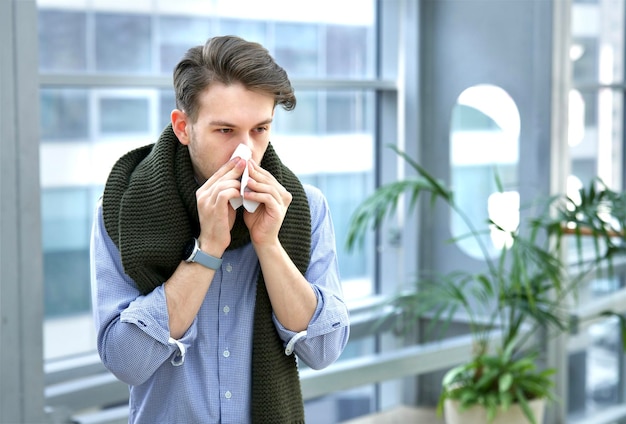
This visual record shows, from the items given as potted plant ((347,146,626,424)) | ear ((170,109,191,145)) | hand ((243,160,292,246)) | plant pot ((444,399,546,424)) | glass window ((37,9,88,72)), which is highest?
glass window ((37,9,88,72))

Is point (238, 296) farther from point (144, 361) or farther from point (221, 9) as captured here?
point (221, 9)

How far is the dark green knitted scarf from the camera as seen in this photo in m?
1.64

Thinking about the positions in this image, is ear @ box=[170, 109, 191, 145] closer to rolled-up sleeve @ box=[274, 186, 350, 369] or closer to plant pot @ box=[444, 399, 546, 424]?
A: rolled-up sleeve @ box=[274, 186, 350, 369]

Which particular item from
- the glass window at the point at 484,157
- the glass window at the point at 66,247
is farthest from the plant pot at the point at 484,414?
the glass window at the point at 66,247

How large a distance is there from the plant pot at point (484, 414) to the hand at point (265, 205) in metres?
2.23

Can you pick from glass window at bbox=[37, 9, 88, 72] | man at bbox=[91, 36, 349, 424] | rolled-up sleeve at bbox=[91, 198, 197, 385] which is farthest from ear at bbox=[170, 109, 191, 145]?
glass window at bbox=[37, 9, 88, 72]

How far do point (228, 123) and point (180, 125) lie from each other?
0.13 m

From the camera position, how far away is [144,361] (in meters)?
1.58

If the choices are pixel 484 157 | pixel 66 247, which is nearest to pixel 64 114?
pixel 66 247

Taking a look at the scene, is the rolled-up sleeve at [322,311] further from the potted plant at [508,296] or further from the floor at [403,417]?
the floor at [403,417]

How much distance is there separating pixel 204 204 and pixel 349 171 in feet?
8.93

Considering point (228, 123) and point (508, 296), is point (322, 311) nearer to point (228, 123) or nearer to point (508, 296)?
point (228, 123)

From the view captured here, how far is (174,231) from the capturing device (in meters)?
1.67

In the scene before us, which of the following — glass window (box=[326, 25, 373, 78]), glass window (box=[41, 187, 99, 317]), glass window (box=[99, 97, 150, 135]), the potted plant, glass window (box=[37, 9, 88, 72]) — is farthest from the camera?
glass window (box=[326, 25, 373, 78])
